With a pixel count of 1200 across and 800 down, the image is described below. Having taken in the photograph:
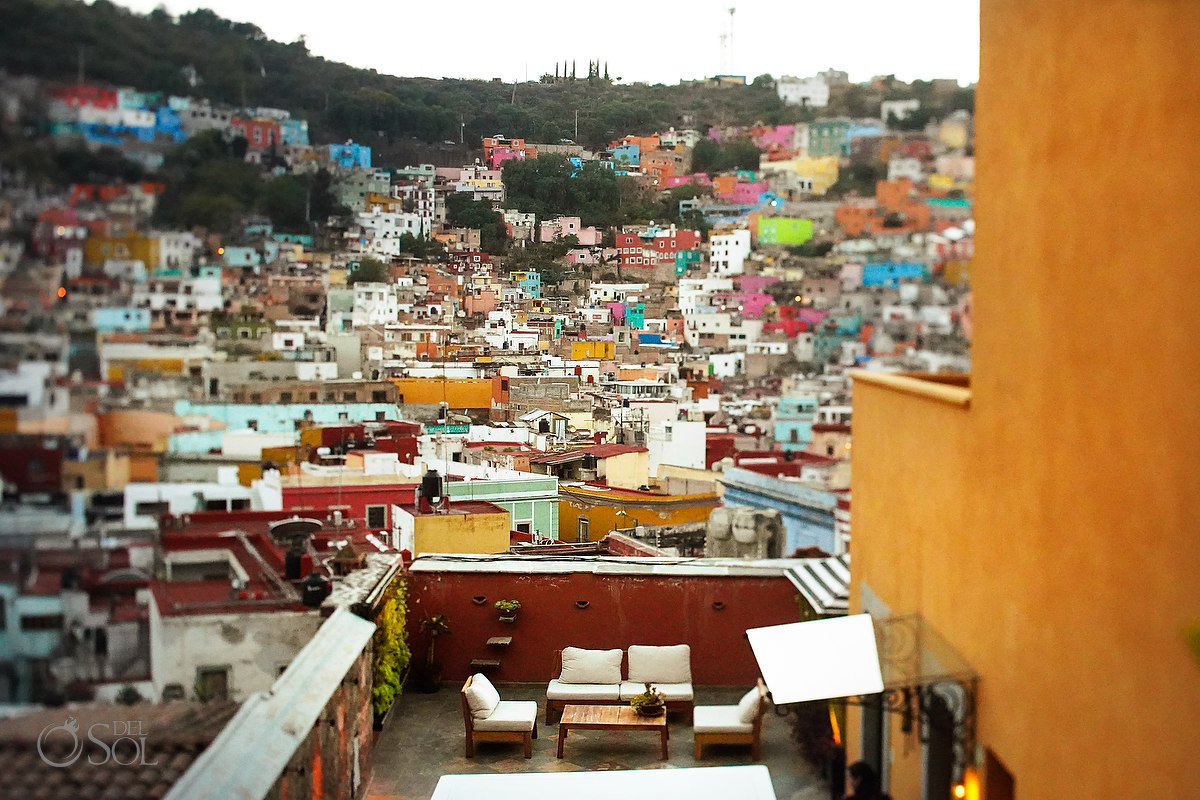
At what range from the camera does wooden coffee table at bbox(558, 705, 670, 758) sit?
457 cm

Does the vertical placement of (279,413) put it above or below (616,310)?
below

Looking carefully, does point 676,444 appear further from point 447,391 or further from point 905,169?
point 905,169

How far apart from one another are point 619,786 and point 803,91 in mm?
5511

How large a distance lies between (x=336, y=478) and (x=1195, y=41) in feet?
27.8

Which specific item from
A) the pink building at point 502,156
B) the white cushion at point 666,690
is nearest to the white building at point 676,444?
the pink building at point 502,156

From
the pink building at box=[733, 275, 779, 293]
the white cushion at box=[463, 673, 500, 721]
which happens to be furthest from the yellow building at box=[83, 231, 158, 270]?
the pink building at box=[733, 275, 779, 293]

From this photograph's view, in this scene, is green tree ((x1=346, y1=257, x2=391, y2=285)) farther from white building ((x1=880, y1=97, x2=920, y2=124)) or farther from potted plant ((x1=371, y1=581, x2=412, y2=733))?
white building ((x1=880, y1=97, x2=920, y2=124))

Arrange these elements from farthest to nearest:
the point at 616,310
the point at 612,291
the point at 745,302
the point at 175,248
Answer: the point at 612,291
the point at 616,310
the point at 745,302
the point at 175,248

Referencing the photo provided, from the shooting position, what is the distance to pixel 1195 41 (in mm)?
1806

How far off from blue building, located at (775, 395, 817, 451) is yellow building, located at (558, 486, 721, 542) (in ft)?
Answer: 7.18

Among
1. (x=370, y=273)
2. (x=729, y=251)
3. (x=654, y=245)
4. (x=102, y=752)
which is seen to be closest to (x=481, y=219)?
(x=654, y=245)

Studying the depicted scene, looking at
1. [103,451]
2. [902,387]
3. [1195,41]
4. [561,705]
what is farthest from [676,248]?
[1195,41]

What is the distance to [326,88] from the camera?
7516mm

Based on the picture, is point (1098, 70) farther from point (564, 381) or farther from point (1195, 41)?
point (564, 381)
